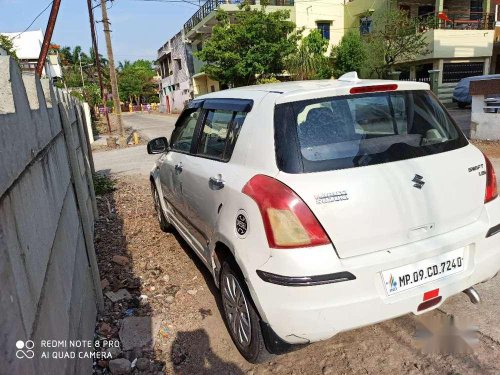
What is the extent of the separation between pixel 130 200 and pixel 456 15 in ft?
92.5

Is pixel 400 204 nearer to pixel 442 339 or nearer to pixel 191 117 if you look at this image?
pixel 442 339

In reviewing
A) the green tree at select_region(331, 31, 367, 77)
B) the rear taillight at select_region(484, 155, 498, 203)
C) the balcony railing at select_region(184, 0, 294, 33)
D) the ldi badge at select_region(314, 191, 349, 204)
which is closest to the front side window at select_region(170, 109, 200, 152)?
the ldi badge at select_region(314, 191, 349, 204)

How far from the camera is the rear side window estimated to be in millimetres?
2891

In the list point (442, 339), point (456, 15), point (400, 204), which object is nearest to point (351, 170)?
point (400, 204)

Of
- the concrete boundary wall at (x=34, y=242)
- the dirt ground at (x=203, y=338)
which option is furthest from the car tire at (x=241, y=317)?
the concrete boundary wall at (x=34, y=242)

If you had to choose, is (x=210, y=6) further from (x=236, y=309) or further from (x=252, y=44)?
(x=236, y=309)

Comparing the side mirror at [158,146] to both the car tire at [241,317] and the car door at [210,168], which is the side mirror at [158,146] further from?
the car tire at [241,317]

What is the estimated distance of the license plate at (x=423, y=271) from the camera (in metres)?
2.25

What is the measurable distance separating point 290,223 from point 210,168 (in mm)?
1096

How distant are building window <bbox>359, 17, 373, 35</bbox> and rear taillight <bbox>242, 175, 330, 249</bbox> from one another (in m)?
28.5

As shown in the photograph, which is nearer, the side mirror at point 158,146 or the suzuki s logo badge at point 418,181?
the suzuki s logo badge at point 418,181

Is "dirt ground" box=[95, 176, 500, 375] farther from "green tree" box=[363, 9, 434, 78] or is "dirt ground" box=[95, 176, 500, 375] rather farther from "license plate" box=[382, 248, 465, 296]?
"green tree" box=[363, 9, 434, 78]

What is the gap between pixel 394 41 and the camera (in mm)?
23938

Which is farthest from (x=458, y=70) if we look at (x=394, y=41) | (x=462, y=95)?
(x=462, y=95)
